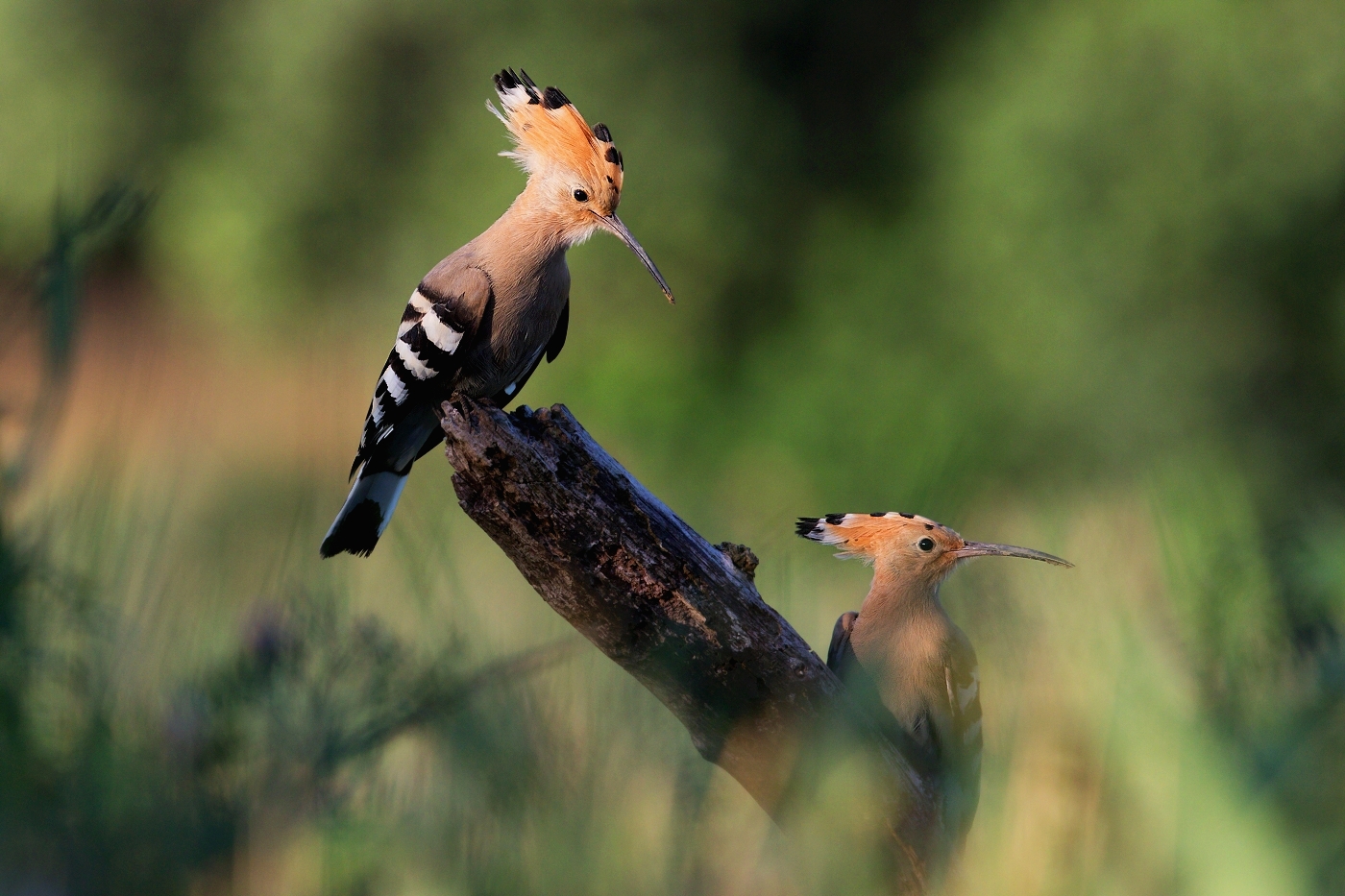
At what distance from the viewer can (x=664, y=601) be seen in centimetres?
97

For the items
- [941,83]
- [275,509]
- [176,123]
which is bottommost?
[275,509]

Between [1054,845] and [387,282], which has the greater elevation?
[387,282]

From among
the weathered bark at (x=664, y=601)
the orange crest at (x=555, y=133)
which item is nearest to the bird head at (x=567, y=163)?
the orange crest at (x=555, y=133)

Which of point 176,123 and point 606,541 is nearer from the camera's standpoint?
point 606,541

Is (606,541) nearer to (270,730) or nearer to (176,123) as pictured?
(270,730)

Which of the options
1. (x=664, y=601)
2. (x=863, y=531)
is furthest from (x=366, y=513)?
(x=664, y=601)

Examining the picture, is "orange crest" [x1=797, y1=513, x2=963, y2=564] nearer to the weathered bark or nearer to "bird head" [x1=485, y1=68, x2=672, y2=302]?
the weathered bark

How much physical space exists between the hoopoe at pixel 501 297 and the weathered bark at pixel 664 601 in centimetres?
60

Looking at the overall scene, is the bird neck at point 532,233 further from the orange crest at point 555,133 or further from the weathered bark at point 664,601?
the weathered bark at point 664,601

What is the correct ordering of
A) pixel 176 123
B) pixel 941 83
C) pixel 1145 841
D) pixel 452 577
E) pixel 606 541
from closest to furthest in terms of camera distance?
pixel 1145 841
pixel 452 577
pixel 606 541
pixel 941 83
pixel 176 123

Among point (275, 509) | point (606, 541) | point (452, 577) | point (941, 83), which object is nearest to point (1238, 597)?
point (452, 577)

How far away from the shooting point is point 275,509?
0.63 m

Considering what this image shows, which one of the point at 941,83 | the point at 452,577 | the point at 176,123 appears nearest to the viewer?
the point at 452,577

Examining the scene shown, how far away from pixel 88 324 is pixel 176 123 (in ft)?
23.3
